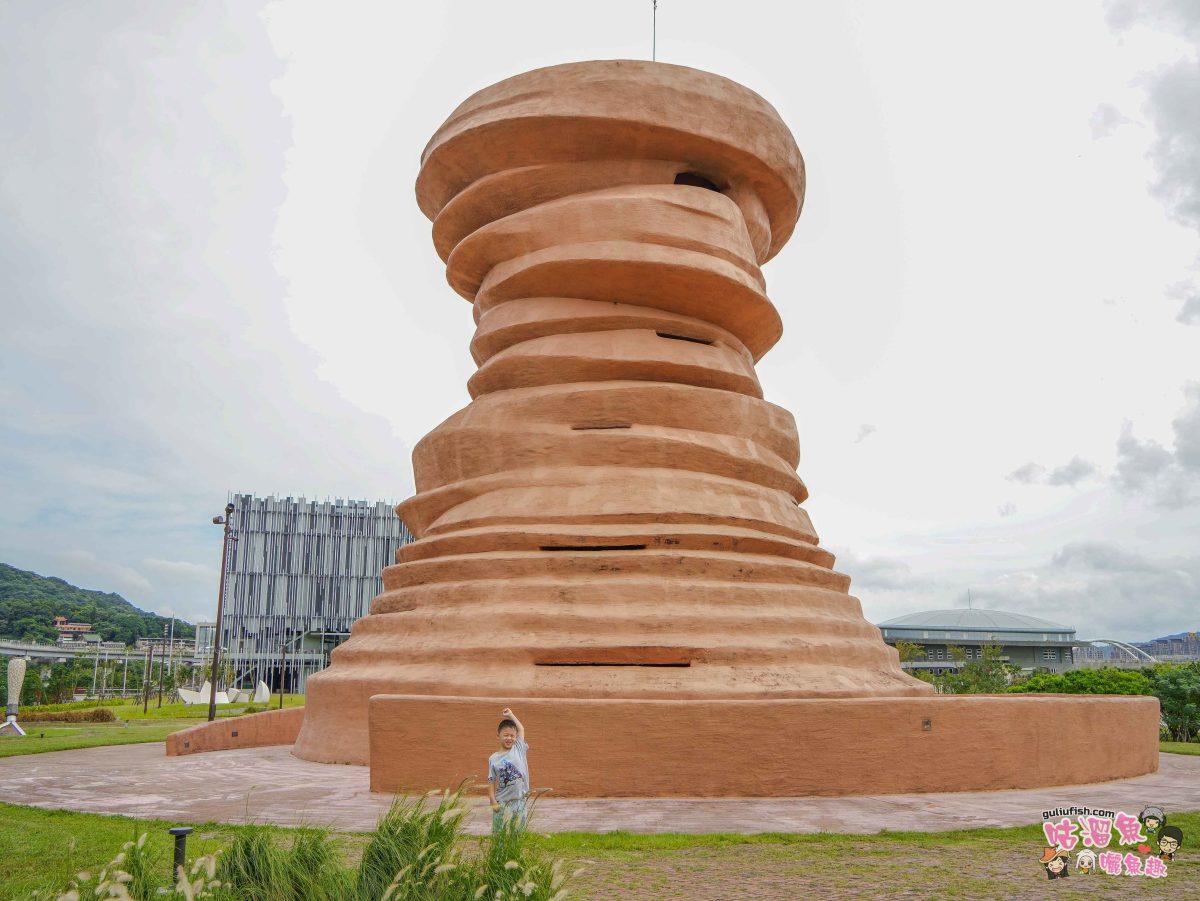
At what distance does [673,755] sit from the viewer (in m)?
11.8

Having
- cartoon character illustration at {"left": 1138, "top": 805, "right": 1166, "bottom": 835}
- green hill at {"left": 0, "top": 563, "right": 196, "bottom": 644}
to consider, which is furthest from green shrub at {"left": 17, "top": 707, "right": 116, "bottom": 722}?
green hill at {"left": 0, "top": 563, "right": 196, "bottom": 644}

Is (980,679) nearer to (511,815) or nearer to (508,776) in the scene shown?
(508,776)

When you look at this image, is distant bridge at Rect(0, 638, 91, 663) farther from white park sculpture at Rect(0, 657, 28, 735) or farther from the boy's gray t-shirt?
the boy's gray t-shirt

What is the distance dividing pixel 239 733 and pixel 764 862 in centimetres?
1459

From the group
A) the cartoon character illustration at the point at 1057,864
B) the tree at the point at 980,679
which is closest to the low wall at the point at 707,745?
the cartoon character illustration at the point at 1057,864

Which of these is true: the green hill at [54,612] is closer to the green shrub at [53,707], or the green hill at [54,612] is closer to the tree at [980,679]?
the green shrub at [53,707]

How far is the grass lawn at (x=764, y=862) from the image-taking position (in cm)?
684

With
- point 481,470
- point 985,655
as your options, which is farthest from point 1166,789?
point 985,655

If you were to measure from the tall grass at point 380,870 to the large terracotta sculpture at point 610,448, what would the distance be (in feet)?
20.5

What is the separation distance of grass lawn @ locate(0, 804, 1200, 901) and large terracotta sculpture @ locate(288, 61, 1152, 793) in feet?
10.8

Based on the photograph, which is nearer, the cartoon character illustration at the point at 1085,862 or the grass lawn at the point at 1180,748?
the cartoon character illustration at the point at 1085,862

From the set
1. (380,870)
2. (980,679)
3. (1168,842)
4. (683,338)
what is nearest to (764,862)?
(1168,842)

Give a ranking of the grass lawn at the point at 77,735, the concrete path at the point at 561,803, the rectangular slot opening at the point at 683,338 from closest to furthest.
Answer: the concrete path at the point at 561,803
the rectangular slot opening at the point at 683,338
the grass lawn at the point at 77,735

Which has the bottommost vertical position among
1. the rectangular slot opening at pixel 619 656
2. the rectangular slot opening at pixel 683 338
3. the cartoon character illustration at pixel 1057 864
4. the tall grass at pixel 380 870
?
the cartoon character illustration at pixel 1057 864
